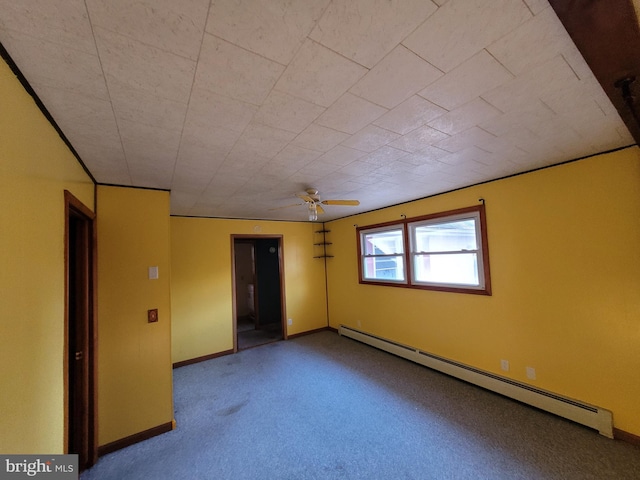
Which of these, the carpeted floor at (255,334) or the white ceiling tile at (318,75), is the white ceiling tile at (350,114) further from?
the carpeted floor at (255,334)

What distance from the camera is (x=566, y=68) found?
1.09 metres

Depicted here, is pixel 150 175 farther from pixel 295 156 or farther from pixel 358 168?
pixel 358 168

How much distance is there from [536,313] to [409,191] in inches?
72.8

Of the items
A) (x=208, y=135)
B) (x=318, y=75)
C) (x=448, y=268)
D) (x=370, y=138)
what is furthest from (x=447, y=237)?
(x=208, y=135)

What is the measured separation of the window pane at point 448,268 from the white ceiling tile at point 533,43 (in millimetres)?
2419

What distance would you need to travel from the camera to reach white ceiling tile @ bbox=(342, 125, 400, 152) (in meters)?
1.57

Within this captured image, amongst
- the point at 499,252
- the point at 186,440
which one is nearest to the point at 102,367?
the point at 186,440

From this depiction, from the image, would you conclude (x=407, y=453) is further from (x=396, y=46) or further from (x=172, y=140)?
(x=172, y=140)

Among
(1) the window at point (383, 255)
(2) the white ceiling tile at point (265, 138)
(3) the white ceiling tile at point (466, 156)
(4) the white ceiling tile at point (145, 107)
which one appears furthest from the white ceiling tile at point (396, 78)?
(1) the window at point (383, 255)

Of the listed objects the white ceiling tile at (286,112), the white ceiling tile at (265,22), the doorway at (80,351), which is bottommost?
the doorway at (80,351)

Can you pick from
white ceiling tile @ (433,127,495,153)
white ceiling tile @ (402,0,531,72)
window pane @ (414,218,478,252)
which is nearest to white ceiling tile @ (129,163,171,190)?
white ceiling tile @ (402,0,531,72)

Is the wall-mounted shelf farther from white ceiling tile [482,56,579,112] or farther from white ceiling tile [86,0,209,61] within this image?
white ceiling tile [86,0,209,61]

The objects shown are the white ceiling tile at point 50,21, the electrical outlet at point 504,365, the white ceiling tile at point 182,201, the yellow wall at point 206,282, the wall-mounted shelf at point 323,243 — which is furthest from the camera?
the wall-mounted shelf at point 323,243

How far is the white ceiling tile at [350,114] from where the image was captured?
127 centimetres
